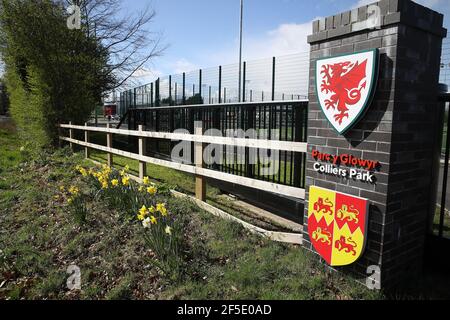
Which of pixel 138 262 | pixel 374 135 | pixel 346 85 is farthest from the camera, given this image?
pixel 138 262

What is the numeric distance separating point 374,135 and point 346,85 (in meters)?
0.51

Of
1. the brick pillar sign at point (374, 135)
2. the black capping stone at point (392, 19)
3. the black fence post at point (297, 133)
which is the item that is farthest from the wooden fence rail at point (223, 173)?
the black capping stone at point (392, 19)

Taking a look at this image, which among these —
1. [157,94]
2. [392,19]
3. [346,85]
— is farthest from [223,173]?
[157,94]

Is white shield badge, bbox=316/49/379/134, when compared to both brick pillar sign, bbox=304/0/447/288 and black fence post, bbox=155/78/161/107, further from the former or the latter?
black fence post, bbox=155/78/161/107

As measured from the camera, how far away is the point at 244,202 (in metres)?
5.90

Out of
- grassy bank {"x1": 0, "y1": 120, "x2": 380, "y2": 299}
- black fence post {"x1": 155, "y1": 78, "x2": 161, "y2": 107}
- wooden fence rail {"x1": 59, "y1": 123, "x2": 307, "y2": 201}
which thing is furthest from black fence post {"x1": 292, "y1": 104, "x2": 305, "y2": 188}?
black fence post {"x1": 155, "y1": 78, "x2": 161, "y2": 107}

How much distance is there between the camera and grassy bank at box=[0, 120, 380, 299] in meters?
3.12

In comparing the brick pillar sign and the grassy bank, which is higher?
the brick pillar sign

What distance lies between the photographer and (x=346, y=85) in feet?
9.90

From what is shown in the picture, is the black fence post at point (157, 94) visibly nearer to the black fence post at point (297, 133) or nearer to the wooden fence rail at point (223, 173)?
the wooden fence rail at point (223, 173)

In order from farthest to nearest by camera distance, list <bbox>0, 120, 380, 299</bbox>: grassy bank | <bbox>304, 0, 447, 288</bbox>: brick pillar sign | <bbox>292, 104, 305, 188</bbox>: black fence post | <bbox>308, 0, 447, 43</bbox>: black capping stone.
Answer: <bbox>292, 104, 305, 188</bbox>: black fence post → <bbox>0, 120, 380, 299</bbox>: grassy bank → <bbox>304, 0, 447, 288</bbox>: brick pillar sign → <bbox>308, 0, 447, 43</bbox>: black capping stone

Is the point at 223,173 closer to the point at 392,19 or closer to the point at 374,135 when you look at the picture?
the point at 374,135
